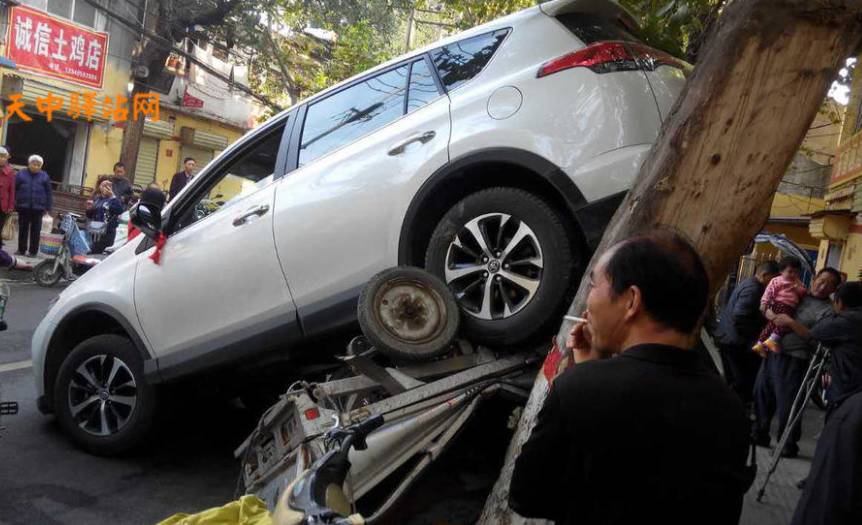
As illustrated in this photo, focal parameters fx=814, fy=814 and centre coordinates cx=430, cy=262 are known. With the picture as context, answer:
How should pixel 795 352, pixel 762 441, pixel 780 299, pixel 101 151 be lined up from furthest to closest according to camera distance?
pixel 101 151 → pixel 762 441 → pixel 780 299 → pixel 795 352

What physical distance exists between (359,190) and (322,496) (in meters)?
2.56

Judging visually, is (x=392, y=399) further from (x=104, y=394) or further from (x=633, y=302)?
(x=104, y=394)

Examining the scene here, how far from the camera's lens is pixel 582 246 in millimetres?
3768

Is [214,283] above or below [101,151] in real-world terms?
below

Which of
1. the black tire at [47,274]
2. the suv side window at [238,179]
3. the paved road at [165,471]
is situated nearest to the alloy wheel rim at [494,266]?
the paved road at [165,471]

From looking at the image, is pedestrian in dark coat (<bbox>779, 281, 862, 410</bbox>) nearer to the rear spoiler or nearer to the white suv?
the white suv

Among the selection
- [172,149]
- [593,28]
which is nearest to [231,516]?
[593,28]

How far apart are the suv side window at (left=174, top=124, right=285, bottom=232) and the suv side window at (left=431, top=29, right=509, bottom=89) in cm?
107

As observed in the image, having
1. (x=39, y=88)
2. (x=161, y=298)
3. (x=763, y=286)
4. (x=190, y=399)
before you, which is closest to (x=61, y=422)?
(x=190, y=399)

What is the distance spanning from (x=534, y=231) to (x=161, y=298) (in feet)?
7.71

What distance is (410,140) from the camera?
4125 millimetres

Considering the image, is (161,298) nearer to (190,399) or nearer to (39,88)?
(190,399)

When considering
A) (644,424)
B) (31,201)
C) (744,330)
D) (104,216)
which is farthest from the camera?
(31,201)

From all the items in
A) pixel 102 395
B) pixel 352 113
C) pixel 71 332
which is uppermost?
pixel 352 113
